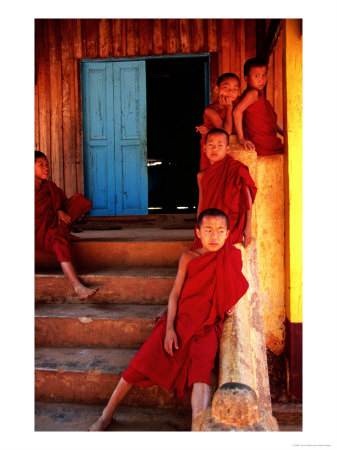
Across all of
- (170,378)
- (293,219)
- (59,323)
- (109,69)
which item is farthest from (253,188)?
(109,69)

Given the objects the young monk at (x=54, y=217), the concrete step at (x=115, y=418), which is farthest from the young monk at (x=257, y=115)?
the concrete step at (x=115, y=418)

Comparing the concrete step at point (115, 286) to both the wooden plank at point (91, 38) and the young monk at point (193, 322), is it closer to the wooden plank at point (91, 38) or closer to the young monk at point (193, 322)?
the young monk at point (193, 322)

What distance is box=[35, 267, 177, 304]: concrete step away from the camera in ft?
9.82

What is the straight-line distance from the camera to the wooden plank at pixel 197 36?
5.61m

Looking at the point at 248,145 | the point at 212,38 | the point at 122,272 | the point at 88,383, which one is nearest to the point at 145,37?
the point at 212,38

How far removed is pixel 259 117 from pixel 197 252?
168 centimetres

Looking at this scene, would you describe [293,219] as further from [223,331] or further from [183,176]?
[183,176]

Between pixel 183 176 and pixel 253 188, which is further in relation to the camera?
pixel 183 176

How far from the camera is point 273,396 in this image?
317cm

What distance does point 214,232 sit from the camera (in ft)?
7.23

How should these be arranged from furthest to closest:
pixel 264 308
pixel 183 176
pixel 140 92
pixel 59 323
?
pixel 183 176
pixel 140 92
pixel 264 308
pixel 59 323

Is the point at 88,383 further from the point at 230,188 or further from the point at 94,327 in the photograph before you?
the point at 230,188

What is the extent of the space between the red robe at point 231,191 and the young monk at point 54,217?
1141mm
